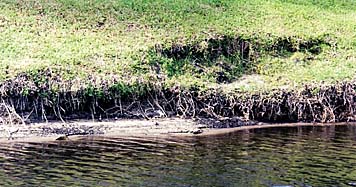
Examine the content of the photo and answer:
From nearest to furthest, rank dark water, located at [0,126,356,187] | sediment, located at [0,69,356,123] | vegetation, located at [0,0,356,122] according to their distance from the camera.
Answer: dark water, located at [0,126,356,187] < sediment, located at [0,69,356,123] < vegetation, located at [0,0,356,122]

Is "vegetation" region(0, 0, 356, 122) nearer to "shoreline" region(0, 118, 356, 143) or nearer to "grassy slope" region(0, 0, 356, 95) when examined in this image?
"grassy slope" region(0, 0, 356, 95)

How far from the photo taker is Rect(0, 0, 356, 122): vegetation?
1089 inches

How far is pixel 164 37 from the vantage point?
106 ft

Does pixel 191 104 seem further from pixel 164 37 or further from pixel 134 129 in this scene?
pixel 164 37

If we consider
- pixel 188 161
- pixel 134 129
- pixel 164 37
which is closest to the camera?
pixel 188 161

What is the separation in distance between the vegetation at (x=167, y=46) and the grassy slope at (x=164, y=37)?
49 mm

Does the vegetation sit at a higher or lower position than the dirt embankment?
higher

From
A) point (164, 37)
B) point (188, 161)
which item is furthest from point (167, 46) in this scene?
point (188, 161)

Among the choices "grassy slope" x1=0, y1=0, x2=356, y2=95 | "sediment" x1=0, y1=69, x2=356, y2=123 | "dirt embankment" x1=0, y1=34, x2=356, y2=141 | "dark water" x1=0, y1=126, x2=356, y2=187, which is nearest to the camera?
"dark water" x1=0, y1=126, x2=356, y2=187

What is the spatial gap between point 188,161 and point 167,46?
12045 millimetres

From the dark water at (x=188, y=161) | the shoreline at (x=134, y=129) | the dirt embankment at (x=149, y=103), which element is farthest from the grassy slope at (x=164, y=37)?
the dark water at (x=188, y=161)

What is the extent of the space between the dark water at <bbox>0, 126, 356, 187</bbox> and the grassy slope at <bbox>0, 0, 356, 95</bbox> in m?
5.12

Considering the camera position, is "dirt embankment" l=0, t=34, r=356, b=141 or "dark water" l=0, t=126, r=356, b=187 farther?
"dirt embankment" l=0, t=34, r=356, b=141

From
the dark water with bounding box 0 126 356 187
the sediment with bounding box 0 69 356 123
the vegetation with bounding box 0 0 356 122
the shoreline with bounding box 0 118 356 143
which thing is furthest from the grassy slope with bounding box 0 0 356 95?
the dark water with bounding box 0 126 356 187
